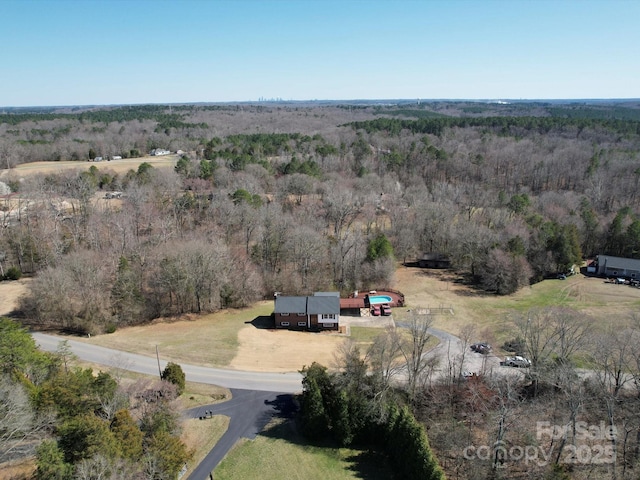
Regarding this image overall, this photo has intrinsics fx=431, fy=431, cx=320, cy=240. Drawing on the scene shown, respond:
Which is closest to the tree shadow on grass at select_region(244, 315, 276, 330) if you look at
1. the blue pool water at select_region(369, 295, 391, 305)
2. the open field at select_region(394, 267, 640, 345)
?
the blue pool water at select_region(369, 295, 391, 305)

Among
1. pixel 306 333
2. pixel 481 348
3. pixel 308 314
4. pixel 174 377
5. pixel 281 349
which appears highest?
pixel 174 377

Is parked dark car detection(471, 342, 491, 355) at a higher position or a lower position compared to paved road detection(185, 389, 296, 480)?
higher

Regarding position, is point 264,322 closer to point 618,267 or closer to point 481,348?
point 481,348

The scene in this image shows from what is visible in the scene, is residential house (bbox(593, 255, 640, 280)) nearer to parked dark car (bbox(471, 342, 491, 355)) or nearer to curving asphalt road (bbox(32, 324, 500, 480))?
curving asphalt road (bbox(32, 324, 500, 480))

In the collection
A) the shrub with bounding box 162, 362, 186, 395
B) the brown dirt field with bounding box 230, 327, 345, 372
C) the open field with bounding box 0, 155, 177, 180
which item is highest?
the open field with bounding box 0, 155, 177, 180

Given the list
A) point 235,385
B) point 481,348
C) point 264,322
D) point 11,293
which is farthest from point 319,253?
point 11,293

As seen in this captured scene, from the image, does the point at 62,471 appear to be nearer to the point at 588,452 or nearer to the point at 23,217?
the point at 588,452

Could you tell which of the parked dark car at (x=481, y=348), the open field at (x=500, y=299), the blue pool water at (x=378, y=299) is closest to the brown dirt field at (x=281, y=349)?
the blue pool water at (x=378, y=299)
